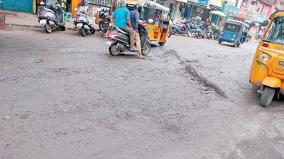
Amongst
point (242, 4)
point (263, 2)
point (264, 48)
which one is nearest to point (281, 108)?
point (264, 48)

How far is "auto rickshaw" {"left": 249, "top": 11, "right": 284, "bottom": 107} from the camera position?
21.5 feet

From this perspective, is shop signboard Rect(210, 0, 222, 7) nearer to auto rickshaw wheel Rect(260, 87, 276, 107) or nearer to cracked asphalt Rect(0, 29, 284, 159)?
cracked asphalt Rect(0, 29, 284, 159)

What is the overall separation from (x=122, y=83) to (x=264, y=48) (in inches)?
127

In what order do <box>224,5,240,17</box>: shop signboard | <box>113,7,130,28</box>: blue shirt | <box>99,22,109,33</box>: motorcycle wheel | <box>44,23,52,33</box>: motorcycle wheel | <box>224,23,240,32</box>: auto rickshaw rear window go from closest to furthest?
<box>113,7,130,28</box>: blue shirt
<box>44,23,52,33</box>: motorcycle wheel
<box>99,22,109,33</box>: motorcycle wheel
<box>224,23,240,32</box>: auto rickshaw rear window
<box>224,5,240,17</box>: shop signboard

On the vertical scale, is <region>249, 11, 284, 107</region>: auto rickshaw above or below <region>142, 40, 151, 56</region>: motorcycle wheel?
above

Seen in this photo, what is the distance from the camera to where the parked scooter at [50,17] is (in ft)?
41.0

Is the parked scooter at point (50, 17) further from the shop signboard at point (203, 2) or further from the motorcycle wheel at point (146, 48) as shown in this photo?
the shop signboard at point (203, 2)

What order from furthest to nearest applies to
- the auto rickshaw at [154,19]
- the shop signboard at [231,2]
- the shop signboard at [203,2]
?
the shop signboard at [231,2]
the shop signboard at [203,2]
the auto rickshaw at [154,19]

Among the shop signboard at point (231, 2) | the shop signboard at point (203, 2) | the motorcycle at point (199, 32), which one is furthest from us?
the shop signboard at point (231, 2)

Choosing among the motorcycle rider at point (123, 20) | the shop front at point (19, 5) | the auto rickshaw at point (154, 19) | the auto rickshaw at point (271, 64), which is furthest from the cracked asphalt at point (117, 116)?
the shop front at point (19, 5)

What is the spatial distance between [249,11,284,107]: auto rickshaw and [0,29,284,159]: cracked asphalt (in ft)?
1.30

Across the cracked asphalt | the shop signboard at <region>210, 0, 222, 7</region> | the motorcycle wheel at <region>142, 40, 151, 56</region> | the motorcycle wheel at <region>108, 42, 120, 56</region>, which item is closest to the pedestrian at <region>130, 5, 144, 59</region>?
the motorcycle wheel at <region>108, 42, 120, 56</region>

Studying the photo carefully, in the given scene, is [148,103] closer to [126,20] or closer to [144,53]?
[126,20]

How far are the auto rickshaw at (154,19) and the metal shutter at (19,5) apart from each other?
7.46m
